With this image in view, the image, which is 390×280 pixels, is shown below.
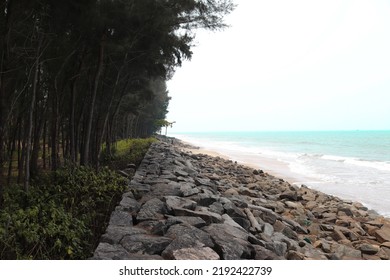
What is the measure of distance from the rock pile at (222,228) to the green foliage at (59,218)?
0.36 meters

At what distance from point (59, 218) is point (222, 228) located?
7.65 ft

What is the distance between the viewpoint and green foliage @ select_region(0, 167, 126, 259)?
3.50 meters

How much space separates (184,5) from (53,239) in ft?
19.6

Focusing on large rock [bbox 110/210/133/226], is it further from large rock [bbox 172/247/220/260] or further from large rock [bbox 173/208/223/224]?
large rock [bbox 172/247/220/260]

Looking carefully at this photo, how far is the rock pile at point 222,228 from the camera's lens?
3.61 m

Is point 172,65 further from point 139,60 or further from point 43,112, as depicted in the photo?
point 43,112

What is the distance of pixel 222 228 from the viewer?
4449 millimetres

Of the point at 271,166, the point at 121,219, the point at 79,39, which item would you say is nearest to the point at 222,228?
the point at 121,219

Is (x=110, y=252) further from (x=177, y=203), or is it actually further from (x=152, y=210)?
(x=177, y=203)

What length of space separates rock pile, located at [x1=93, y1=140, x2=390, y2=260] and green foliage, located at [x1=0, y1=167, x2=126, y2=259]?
0.36 metres

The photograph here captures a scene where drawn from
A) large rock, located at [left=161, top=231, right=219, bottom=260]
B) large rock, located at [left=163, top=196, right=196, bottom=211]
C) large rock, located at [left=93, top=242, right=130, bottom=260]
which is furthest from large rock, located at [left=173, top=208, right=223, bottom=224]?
large rock, located at [left=93, top=242, right=130, bottom=260]

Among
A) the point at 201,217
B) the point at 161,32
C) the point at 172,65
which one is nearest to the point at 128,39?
the point at 161,32

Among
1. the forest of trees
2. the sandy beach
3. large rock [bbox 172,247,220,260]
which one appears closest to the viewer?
large rock [bbox 172,247,220,260]

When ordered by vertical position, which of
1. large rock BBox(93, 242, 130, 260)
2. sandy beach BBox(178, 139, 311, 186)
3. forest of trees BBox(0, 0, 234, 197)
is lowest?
sandy beach BBox(178, 139, 311, 186)
